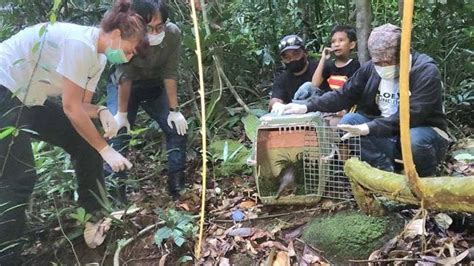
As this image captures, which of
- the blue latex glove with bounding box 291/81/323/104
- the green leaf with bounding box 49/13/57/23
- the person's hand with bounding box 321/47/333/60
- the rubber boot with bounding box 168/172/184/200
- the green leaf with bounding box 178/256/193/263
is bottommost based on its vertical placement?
the green leaf with bounding box 178/256/193/263

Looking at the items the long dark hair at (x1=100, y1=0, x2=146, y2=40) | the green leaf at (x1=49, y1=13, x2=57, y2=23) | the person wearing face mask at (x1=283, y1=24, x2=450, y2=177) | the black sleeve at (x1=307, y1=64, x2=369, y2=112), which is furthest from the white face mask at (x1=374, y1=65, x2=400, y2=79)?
the green leaf at (x1=49, y1=13, x2=57, y2=23)

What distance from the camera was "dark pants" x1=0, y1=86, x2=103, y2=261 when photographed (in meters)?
2.39

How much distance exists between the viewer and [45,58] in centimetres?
237

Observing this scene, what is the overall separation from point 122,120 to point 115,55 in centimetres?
40

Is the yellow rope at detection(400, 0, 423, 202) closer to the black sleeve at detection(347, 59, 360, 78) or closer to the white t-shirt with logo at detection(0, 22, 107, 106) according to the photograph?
the white t-shirt with logo at detection(0, 22, 107, 106)

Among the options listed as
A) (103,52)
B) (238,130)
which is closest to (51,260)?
(103,52)

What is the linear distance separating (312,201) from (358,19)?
1253 millimetres

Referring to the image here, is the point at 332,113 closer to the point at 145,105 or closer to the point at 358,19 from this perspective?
the point at 358,19

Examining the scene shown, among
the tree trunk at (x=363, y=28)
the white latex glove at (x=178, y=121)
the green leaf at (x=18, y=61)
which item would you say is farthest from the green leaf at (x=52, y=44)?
the tree trunk at (x=363, y=28)

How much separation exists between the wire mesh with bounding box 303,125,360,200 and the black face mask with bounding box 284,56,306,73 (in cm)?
81

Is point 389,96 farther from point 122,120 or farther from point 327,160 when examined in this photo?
point 122,120

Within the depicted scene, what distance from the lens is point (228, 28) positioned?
163 inches

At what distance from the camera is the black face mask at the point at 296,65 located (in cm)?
342

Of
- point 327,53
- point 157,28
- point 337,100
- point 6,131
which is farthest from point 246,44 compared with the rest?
point 6,131
